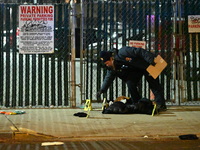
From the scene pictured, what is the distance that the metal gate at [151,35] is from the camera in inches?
404

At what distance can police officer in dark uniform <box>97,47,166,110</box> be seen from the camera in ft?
31.0

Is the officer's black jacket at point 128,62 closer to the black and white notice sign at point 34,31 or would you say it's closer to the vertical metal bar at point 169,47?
the vertical metal bar at point 169,47

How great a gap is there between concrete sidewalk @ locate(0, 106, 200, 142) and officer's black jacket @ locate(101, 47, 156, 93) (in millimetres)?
860

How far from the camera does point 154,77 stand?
31.1 feet

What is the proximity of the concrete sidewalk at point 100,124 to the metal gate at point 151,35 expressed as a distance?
0.73 m

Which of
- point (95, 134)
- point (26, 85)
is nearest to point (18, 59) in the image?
point (26, 85)

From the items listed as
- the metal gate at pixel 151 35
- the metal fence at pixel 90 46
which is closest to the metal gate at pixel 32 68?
the metal fence at pixel 90 46

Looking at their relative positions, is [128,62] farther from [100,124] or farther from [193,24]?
[193,24]

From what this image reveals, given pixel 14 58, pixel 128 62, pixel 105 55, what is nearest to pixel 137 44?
pixel 128 62

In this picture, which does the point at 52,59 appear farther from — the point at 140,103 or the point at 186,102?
the point at 186,102

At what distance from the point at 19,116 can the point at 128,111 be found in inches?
94.2

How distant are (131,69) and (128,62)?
28cm

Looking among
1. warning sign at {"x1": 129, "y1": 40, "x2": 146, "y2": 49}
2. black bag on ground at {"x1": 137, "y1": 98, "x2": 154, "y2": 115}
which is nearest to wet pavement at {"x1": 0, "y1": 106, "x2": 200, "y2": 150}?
black bag on ground at {"x1": 137, "y1": 98, "x2": 154, "y2": 115}

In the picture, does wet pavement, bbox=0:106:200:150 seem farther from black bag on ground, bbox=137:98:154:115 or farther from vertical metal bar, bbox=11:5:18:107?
vertical metal bar, bbox=11:5:18:107
